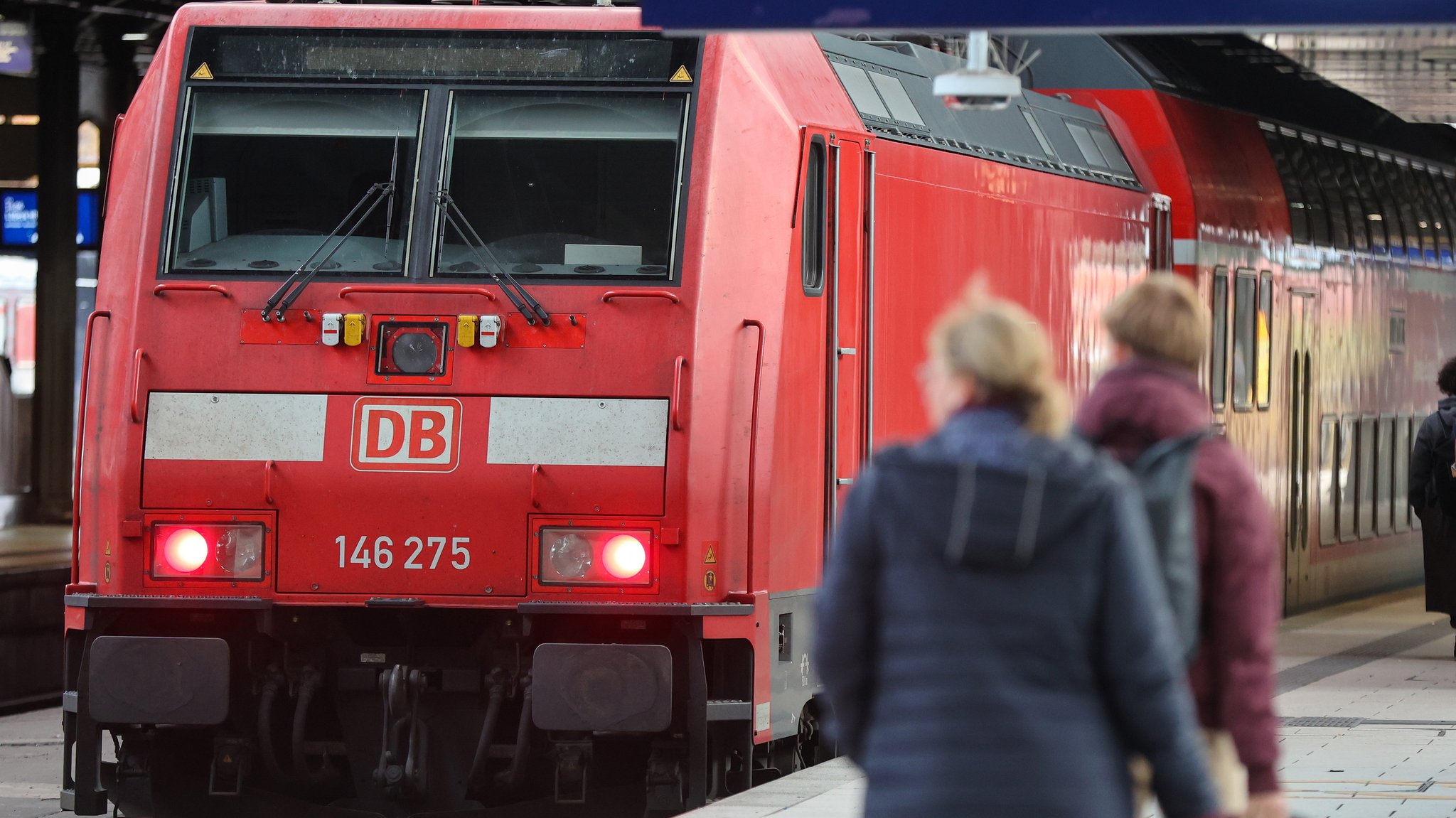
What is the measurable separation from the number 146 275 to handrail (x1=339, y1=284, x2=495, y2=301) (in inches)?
33.8

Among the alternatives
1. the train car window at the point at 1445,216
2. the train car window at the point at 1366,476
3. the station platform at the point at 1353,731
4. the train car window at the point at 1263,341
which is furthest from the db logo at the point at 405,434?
the train car window at the point at 1445,216

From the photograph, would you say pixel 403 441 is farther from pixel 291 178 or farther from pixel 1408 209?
pixel 1408 209

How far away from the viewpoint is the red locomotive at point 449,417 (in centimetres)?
778

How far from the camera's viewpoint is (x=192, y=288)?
26.3ft

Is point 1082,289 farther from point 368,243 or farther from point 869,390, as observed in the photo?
point 368,243

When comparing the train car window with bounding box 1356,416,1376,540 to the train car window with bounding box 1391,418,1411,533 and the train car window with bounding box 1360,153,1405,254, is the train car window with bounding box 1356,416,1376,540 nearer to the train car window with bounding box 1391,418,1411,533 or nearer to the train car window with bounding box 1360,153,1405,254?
the train car window with bounding box 1391,418,1411,533

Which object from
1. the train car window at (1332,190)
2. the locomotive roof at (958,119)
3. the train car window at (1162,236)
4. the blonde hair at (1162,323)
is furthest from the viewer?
the train car window at (1332,190)

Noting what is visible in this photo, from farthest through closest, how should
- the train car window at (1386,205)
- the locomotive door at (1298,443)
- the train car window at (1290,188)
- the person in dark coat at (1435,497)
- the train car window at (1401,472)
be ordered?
the train car window at (1401,472) → the train car window at (1386,205) → the train car window at (1290,188) → the locomotive door at (1298,443) → the person in dark coat at (1435,497)

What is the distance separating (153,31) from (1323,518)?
12.3 m

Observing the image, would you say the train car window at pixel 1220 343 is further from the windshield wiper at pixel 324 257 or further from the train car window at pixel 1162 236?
the windshield wiper at pixel 324 257

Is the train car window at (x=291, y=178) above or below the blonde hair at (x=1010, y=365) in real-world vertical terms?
above

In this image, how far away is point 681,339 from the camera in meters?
7.83

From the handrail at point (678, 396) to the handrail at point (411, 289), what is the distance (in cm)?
75

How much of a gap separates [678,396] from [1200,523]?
3.40m
